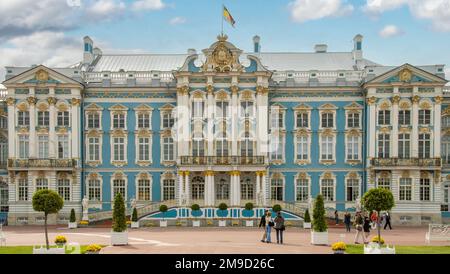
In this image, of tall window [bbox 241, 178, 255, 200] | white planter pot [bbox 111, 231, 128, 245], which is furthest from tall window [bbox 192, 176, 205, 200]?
white planter pot [bbox 111, 231, 128, 245]

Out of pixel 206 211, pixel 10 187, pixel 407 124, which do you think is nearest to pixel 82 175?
pixel 10 187

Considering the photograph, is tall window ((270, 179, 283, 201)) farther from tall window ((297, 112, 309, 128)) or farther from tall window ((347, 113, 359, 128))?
tall window ((347, 113, 359, 128))

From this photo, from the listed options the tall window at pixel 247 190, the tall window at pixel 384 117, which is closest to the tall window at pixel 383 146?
the tall window at pixel 384 117

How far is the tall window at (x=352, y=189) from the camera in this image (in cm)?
5462

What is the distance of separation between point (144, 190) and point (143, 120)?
625 centimetres

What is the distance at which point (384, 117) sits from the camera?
5328cm

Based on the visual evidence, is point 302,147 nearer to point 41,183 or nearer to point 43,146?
point 43,146

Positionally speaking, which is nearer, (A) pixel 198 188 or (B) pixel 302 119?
(A) pixel 198 188

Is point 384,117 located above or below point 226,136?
above

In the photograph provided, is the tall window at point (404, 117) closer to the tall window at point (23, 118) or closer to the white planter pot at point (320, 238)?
the white planter pot at point (320, 238)

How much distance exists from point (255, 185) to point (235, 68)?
33.9 ft

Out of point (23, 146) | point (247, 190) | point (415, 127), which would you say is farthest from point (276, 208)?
point (23, 146)

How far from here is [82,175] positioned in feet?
180
